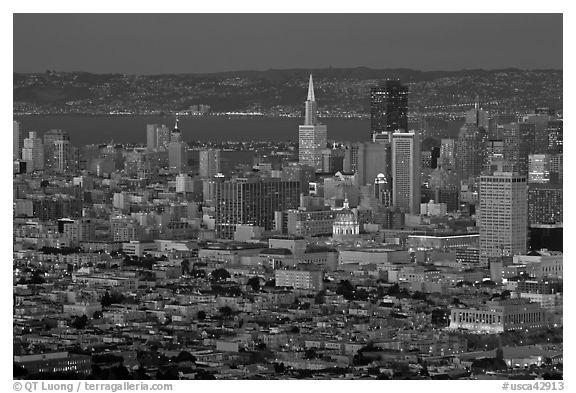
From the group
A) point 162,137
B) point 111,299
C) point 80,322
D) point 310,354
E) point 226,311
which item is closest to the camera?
point 310,354

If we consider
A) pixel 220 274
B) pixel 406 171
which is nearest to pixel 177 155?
pixel 406 171

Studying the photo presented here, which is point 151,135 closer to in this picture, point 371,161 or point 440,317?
point 371,161

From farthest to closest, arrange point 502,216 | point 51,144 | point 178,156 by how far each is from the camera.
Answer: point 178,156
point 51,144
point 502,216

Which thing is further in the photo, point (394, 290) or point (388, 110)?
point (388, 110)

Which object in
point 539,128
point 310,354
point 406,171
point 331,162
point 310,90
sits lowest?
point 310,354

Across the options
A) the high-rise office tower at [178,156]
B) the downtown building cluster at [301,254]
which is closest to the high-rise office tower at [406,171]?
the downtown building cluster at [301,254]

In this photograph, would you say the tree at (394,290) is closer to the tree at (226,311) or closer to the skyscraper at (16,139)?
the tree at (226,311)

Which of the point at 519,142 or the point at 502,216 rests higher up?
the point at 519,142
